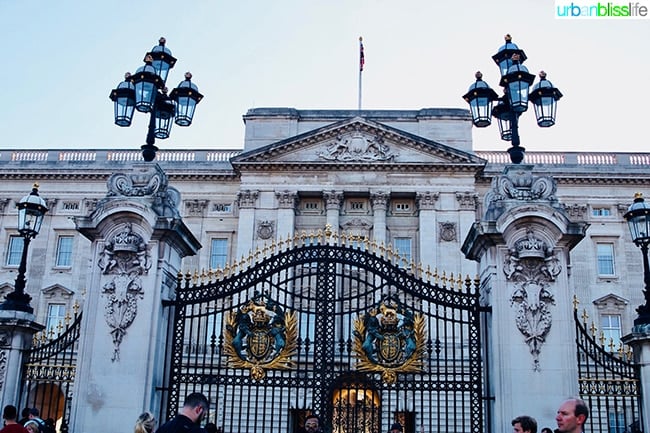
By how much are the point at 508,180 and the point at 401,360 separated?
3.64 meters

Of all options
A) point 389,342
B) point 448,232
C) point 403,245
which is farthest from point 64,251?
point 389,342

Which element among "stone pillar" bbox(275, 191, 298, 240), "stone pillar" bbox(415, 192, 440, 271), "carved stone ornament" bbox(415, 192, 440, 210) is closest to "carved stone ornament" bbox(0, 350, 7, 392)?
"stone pillar" bbox(275, 191, 298, 240)

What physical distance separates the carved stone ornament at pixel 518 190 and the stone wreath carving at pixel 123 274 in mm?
6062

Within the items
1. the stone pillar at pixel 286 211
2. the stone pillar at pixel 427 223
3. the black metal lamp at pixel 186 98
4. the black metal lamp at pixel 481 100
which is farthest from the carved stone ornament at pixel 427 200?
the black metal lamp at pixel 186 98

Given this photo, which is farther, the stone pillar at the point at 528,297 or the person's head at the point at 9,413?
the stone pillar at the point at 528,297

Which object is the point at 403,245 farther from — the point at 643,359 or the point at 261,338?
the point at 261,338

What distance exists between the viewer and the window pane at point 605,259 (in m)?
42.0

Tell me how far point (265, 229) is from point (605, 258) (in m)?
20.4

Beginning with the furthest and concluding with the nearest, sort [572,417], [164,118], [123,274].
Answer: [164,118] < [123,274] < [572,417]

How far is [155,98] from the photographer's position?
13188 millimetres

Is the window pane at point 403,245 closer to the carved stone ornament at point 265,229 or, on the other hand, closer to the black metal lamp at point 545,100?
the carved stone ornament at point 265,229

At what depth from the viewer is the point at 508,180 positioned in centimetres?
1241

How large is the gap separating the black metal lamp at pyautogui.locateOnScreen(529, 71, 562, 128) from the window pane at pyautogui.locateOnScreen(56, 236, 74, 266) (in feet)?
118

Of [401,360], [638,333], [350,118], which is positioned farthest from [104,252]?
[350,118]
